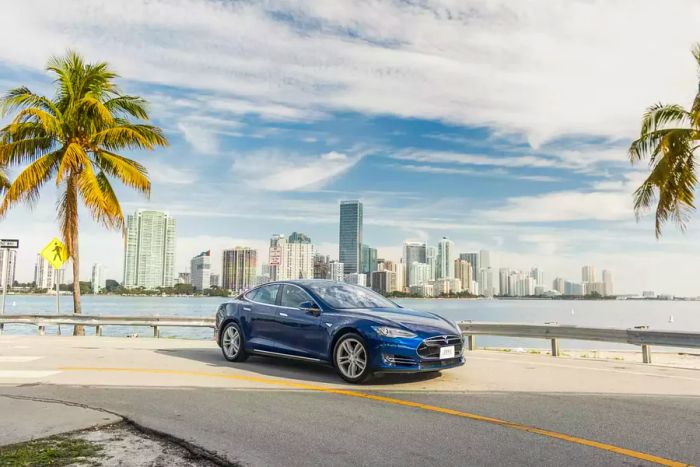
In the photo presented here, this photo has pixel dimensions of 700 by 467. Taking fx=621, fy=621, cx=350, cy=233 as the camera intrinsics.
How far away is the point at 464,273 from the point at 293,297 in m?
166

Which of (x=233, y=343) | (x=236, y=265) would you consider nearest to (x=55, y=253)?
(x=233, y=343)

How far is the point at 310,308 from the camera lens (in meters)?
9.95

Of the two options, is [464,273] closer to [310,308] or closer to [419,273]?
[419,273]

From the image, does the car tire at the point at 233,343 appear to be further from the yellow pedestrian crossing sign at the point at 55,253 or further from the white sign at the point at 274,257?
the yellow pedestrian crossing sign at the point at 55,253

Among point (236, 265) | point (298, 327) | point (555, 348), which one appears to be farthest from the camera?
point (236, 265)

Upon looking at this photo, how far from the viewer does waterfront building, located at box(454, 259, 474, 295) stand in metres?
168

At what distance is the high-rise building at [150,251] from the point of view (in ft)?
272

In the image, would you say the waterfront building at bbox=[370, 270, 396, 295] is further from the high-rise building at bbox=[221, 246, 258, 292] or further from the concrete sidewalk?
the concrete sidewalk

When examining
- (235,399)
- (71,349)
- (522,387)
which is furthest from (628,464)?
(71,349)

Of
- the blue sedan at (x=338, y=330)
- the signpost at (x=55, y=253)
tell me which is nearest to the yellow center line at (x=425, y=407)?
the blue sedan at (x=338, y=330)

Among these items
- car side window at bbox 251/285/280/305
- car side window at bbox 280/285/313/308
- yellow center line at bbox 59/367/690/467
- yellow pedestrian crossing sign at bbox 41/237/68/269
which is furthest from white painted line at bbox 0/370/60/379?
yellow pedestrian crossing sign at bbox 41/237/68/269

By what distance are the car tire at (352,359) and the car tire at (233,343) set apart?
107 inches

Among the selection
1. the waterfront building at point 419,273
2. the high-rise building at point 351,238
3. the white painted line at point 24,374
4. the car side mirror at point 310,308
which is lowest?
the white painted line at point 24,374

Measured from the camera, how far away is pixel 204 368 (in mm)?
11000
